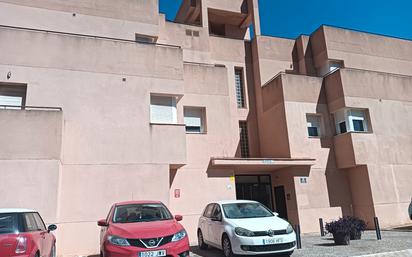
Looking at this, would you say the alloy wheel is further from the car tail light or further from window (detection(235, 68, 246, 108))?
window (detection(235, 68, 246, 108))

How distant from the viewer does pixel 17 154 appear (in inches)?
431

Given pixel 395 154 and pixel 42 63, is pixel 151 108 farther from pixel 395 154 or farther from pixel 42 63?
pixel 395 154

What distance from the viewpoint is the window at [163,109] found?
14.6 meters

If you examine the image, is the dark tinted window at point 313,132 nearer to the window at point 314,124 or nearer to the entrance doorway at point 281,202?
the window at point 314,124

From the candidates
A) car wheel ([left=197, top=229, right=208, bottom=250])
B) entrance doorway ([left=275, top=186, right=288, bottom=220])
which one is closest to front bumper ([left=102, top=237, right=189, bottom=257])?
car wheel ([left=197, top=229, right=208, bottom=250])

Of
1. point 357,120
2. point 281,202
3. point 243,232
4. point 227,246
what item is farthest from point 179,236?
point 357,120

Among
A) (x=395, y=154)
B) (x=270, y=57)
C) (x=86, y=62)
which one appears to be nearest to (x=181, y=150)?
(x=86, y=62)

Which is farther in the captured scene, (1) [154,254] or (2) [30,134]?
(2) [30,134]

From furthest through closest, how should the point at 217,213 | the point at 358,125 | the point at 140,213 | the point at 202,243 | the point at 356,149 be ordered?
the point at 358,125 < the point at 356,149 < the point at 202,243 < the point at 217,213 < the point at 140,213

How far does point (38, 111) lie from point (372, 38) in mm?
19526

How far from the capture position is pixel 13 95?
12.9m

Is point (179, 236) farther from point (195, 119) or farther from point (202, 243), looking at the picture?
point (195, 119)

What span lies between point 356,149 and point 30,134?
1408 centimetres

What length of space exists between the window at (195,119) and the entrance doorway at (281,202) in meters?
5.07
